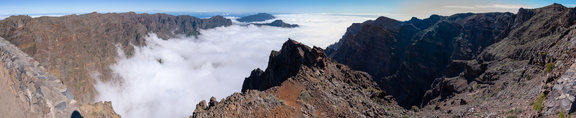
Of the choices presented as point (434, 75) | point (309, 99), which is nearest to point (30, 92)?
point (309, 99)

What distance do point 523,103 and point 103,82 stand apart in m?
210

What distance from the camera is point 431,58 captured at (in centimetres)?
10738

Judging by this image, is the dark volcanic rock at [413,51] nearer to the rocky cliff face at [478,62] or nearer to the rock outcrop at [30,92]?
the rocky cliff face at [478,62]

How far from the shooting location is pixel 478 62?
214 ft

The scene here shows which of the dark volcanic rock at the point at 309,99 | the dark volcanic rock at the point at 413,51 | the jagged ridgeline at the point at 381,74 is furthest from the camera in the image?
the dark volcanic rock at the point at 413,51

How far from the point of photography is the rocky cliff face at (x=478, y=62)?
22484 mm

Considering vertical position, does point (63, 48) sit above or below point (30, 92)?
below

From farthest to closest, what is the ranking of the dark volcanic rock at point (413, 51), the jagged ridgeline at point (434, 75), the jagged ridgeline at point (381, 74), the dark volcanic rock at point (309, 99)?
1. the dark volcanic rock at point (413, 51)
2. the jagged ridgeline at point (434, 75)
3. the dark volcanic rock at point (309, 99)
4. the jagged ridgeline at point (381, 74)

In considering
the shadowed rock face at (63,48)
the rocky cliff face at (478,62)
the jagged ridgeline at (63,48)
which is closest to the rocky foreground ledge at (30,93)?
the rocky cliff face at (478,62)

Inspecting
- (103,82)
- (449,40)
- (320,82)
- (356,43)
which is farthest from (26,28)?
(449,40)

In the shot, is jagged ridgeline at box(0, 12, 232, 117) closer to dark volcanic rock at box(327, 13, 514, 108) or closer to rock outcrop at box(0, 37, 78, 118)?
dark volcanic rock at box(327, 13, 514, 108)

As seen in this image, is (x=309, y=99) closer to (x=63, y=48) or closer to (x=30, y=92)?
(x=30, y=92)

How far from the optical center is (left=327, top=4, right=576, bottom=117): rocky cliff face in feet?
73.8

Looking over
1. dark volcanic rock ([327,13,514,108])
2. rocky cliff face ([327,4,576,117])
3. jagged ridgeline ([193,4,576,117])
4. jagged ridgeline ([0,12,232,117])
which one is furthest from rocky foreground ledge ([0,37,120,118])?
jagged ridgeline ([0,12,232,117])
